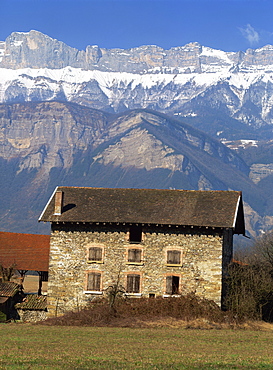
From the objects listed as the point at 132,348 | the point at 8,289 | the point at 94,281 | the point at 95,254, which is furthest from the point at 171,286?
the point at 132,348

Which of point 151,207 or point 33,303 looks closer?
point 33,303

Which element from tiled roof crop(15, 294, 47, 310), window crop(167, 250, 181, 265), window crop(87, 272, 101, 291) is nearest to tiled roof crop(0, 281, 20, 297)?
tiled roof crop(15, 294, 47, 310)

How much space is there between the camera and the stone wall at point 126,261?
53.0m

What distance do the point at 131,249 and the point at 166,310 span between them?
545cm

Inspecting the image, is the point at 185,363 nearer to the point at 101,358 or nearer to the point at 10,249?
the point at 101,358

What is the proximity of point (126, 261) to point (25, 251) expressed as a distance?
Answer: 21.8 metres

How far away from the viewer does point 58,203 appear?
2210 inches

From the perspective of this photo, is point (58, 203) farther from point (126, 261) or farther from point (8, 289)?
point (8, 289)

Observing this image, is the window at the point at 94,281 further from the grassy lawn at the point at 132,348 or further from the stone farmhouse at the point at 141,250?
the grassy lawn at the point at 132,348

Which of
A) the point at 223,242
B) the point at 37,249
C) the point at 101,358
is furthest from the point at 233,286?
the point at 37,249

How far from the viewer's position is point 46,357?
103 ft

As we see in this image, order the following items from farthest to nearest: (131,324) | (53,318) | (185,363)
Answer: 1. (53,318)
2. (131,324)
3. (185,363)

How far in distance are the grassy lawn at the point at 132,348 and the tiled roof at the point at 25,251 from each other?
2205 centimetres

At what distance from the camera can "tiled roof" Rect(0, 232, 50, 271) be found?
70.6 metres
